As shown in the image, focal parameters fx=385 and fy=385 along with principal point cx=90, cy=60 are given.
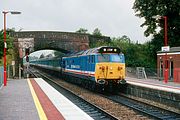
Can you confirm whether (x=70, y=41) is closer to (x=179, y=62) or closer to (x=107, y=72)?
(x=179, y=62)

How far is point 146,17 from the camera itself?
51.2 m

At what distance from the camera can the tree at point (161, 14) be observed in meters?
48.7

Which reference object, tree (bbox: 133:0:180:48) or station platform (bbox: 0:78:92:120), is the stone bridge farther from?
station platform (bbox: 0:78:92:120)

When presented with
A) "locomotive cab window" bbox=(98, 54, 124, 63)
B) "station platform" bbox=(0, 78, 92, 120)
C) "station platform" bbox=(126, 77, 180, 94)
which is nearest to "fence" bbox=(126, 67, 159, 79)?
"station platform" bbox=(126, 77, 180, 94)

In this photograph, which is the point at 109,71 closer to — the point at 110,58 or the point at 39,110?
the point at 110,58

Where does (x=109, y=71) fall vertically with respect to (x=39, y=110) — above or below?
above

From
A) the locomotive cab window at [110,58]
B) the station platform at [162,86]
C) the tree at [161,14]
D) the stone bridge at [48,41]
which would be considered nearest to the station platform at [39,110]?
the station platform at [162,86]

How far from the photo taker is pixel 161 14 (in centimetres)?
4878

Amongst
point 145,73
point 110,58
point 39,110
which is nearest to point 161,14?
point 145,73

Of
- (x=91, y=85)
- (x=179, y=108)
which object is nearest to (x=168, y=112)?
(x=179, y=108)

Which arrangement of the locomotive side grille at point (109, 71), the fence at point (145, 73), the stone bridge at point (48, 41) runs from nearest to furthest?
the locomotive side grille at point (109, 71) < the fence at point (145, 73) < the stone bridge at point (48, 41)

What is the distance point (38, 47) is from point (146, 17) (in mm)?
16019

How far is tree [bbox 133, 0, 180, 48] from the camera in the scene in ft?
160

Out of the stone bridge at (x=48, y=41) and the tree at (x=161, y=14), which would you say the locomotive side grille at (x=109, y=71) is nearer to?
the tree at (x=161, y=14)
